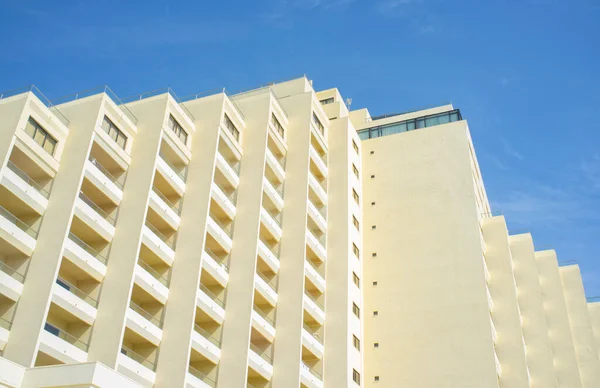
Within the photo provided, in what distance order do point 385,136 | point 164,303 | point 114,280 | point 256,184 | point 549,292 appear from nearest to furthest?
1. point 114,280
2. point 164,303
3. point 256,184
4. point 385,136
5. point 549,292

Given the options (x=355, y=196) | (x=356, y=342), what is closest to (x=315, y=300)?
(x=356, y=342)

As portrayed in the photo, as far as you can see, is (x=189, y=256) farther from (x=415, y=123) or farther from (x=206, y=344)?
(x=415, y=123)

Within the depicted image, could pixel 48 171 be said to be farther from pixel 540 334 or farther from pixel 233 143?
pixel 540 334

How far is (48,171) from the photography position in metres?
42.8

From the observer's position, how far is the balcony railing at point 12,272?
39.3m

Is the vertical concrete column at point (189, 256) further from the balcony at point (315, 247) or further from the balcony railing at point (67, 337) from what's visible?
the balcony at point (315, 247)

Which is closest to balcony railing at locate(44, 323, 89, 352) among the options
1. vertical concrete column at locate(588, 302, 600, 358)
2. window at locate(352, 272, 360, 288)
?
window at locate(352, 272, 360, 288)

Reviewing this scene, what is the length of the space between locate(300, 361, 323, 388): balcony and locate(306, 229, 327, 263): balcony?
31.6 ft

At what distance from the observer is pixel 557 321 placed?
3150 inches

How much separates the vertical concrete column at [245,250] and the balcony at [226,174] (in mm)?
571

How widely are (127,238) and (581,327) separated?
63.4m

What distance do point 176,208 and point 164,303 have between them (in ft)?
25.9

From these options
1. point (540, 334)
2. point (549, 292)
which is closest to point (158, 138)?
point (540, 334)

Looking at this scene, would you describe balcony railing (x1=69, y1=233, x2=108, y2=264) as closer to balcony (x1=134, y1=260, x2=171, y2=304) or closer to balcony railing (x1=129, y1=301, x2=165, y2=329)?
balcony (x1=134, y1=260, x2=171, y2=304)
